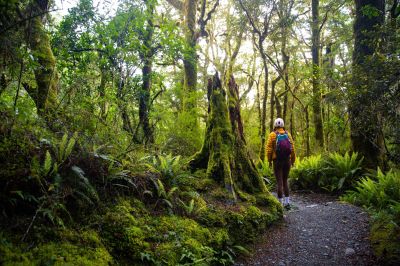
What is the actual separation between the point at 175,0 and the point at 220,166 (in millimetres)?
12702

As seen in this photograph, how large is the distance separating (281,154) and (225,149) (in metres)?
1.94

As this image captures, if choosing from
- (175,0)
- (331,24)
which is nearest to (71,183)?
(175,0)

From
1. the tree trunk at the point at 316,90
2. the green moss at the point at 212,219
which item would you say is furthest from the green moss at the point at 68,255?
the tree trunk at the point at 316,90

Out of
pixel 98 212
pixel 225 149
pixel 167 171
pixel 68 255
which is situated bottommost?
pixel 68 255

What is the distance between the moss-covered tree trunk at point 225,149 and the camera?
7316mm

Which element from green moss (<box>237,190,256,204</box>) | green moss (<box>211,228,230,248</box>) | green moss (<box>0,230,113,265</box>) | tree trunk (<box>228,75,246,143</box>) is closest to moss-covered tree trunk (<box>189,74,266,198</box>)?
tree trunk (<box>228,75,246,143</box>)

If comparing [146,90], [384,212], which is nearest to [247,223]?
[384,212]

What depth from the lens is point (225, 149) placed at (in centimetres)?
747

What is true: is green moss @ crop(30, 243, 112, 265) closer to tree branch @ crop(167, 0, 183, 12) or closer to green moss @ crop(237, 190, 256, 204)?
green moss @ crop(237, 190, 256, 204)

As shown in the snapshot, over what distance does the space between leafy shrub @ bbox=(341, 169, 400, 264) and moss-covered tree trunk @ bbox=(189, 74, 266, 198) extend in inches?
110

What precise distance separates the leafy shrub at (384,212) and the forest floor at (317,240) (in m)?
0.23

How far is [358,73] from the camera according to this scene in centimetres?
657

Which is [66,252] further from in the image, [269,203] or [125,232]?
[269,203]

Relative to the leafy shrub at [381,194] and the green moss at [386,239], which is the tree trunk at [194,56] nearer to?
the leafy shrub at [381,194]
